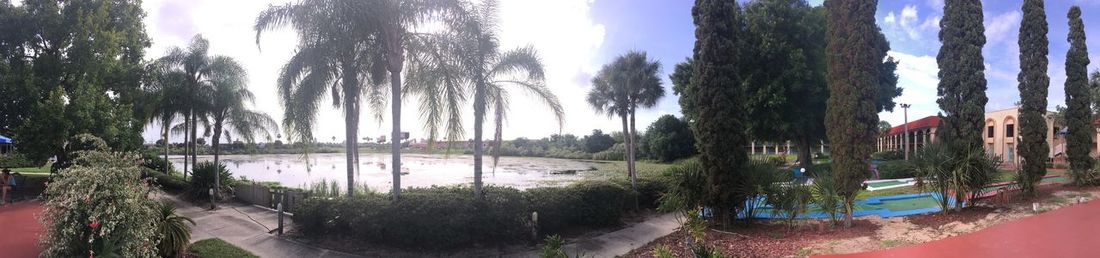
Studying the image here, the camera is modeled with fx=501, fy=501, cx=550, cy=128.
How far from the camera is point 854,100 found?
396 inches

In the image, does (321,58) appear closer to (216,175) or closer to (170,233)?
(170,233)

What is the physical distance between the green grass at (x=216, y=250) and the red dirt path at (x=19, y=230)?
104 inches

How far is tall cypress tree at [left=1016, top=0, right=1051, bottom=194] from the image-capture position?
14.8m

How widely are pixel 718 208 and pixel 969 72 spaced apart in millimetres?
8600

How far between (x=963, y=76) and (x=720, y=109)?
7.92 m

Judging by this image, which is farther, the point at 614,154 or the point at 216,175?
the point at 614,154

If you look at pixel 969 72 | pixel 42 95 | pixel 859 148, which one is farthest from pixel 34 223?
pixel 969 72

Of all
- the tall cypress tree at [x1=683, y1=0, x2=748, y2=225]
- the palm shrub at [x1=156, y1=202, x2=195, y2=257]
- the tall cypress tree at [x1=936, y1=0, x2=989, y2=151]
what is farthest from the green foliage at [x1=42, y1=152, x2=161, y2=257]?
the tall cypress tree at [x1=936, y1=0, x2=989, y2=151]

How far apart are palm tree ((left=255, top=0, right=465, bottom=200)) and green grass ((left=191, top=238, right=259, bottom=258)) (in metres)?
2.82

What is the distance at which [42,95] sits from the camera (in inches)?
738

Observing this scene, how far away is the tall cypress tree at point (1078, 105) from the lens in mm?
16047

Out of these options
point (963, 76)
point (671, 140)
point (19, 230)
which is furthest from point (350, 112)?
point (671, 140)

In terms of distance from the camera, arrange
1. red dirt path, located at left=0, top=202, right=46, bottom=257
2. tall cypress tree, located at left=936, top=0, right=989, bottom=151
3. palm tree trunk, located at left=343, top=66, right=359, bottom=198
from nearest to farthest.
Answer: red dirt path, located at left=0, top=202, right=46, bottom=257
palm tree trunk, located at left=343, top=66, right=359, bottom=198
tall cypress tree, located at left=936, top=0, right=989, bottom=151

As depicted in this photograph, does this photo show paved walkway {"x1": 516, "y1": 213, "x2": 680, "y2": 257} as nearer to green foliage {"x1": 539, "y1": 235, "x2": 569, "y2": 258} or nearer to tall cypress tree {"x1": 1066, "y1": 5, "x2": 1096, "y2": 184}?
green foliage {"x1": 539, "y1": 235, "x2": 569, "y2": 258}
